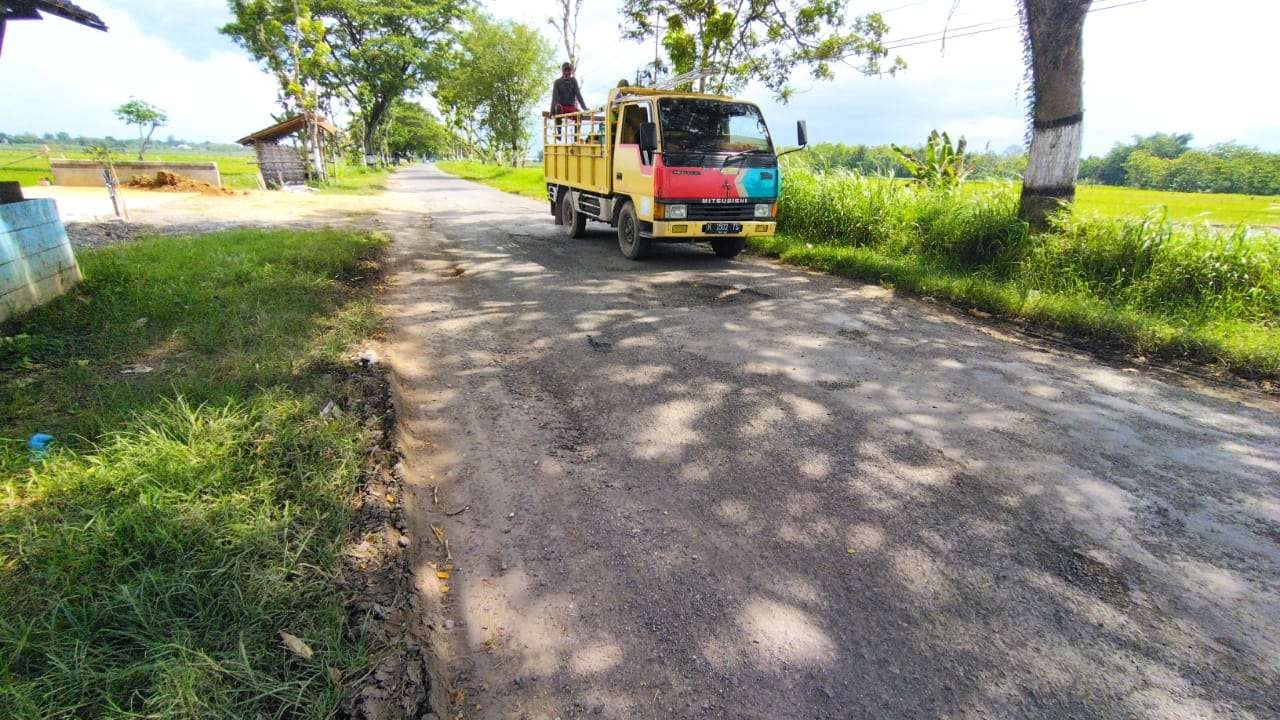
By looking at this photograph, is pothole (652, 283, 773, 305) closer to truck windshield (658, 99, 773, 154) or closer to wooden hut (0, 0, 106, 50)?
truck windshield (658, 99, 773, 154)

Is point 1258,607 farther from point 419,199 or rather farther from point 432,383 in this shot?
point 419,199

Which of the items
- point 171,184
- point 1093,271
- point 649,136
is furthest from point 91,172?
point 1093,271

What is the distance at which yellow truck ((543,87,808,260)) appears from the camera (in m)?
7.75

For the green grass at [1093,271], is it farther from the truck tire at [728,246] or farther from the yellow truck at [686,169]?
the yellow truck at [686,169]

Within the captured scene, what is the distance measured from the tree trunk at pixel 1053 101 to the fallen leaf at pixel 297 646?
8.24m

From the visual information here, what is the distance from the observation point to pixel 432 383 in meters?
4.23

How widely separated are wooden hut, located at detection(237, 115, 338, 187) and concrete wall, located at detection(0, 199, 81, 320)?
692 inches

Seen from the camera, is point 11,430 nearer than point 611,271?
Yes

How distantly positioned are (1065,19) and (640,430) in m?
6.87

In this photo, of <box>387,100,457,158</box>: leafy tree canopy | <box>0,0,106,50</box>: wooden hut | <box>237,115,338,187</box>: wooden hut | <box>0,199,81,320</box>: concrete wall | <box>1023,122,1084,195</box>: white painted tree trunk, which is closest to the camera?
<box>0,199,81,320</box>: concrete wall

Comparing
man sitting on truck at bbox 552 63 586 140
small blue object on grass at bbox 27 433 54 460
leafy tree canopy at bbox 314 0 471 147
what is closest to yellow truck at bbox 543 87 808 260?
man sitting on truck at bbox 552 63 586 140

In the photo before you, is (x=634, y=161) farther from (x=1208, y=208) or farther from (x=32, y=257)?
(x=1208, y=208)

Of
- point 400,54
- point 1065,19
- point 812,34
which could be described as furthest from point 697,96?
point 400,54

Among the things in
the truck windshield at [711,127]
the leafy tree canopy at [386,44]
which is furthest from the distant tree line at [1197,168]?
the leafy tree canopy at [386,44]
